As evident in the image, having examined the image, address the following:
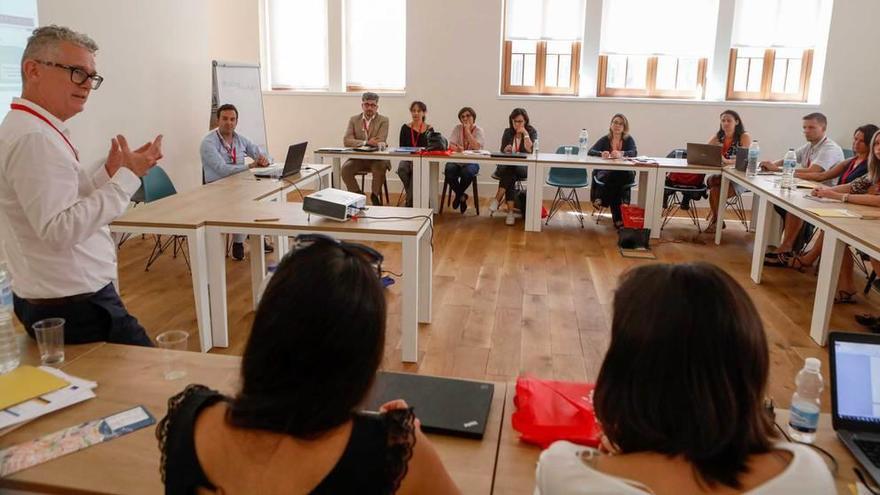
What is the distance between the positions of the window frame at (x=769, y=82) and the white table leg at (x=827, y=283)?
4.32 metres

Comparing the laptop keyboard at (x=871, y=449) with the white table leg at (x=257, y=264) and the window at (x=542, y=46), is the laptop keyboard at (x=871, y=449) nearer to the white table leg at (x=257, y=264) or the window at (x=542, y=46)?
the white table leg at (x=257, y=264)

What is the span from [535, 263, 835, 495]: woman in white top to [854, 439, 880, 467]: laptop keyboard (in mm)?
493

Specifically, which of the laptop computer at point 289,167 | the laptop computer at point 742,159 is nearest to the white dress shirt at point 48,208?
the laptop computer at point 289,167

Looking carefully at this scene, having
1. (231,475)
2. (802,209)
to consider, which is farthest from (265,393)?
(802,209)

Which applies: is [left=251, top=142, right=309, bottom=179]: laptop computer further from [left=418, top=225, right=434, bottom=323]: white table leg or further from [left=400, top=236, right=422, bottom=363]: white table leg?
[left=400, top=236, right=422, bottom=363]: white table leg

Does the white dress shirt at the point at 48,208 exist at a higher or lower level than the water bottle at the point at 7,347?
higher

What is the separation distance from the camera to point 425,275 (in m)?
3.86

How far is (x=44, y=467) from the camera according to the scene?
136 cm

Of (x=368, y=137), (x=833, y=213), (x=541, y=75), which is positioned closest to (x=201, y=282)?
(x=833, y=213)

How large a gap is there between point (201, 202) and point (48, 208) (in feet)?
6.54

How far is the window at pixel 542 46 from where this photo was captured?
7.62 m

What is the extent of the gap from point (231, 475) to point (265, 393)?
0.16m

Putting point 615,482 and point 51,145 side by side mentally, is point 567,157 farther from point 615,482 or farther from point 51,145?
point 615,482

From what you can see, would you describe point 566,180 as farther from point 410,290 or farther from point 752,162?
point 410,290
